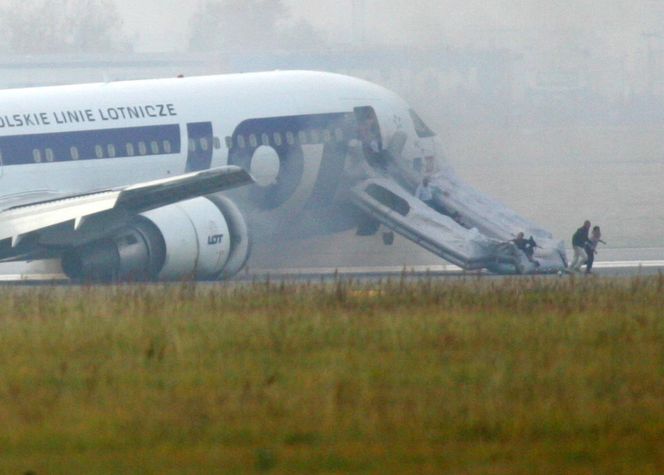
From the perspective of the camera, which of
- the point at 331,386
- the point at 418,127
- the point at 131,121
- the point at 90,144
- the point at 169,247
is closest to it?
the point at 331,386

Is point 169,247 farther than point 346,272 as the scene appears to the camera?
No

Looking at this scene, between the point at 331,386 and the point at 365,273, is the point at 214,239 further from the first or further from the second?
the point at 331,386

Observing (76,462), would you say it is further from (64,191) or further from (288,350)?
(64,191)

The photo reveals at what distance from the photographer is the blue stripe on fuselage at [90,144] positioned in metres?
29.9

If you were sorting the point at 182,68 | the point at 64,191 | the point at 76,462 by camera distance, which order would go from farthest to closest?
the point at 182,68 → the point at 64,191 → the point at 76,462

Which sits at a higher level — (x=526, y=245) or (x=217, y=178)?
(x=217, y=178)

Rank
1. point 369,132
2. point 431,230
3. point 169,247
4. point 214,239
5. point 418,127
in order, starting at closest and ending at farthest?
point 169,247
point 214,239
point 431,230
point 369,132
point 418,127

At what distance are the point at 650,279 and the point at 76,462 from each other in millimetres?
16898

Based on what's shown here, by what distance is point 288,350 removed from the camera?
1652 centimetres

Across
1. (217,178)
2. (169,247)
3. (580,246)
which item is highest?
(217,178)

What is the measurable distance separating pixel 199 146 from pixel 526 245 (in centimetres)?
763

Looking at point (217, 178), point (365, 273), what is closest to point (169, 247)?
point (217, 178)

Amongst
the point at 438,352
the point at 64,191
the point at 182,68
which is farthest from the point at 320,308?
the point at 182,68

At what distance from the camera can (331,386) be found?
14.0 meters
